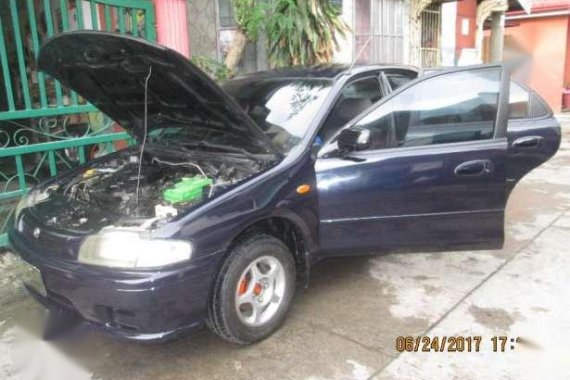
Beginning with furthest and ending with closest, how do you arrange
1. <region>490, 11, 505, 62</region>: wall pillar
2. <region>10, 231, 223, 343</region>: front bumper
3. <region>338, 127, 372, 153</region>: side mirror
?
<region>490, 11, 505, 62</region>: wall pillar < <region>338, 127, 372, 153</region>: side mirror < <region>10, 231, 223, 343</region>: front bumper

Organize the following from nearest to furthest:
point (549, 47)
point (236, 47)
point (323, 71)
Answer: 1. point (323, 71)
2. point (236, 47)
3. point (549, 47)

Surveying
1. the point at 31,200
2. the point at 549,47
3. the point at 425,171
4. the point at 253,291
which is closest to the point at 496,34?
the point at 549,47

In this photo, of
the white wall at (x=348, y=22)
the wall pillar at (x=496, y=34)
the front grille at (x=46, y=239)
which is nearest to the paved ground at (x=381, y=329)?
the front grille at (x=46, y=239)

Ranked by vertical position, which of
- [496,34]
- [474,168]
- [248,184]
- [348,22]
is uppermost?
[348,22]

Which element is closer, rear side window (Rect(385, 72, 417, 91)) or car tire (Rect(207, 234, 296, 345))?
car tire (Rect(207, 234, 296, 345))

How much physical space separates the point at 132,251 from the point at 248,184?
74cm

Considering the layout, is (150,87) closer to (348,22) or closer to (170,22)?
(170,22)

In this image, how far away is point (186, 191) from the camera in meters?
2.90

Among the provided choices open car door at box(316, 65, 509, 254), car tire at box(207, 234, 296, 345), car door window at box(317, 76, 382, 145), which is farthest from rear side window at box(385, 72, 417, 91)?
car tire at box(207, 234, 296, 345)

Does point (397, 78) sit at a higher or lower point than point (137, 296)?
higher

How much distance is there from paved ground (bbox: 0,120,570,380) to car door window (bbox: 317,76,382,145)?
1.21 metres

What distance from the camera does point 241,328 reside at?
2902mm

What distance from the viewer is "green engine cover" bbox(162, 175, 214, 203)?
2881 mm

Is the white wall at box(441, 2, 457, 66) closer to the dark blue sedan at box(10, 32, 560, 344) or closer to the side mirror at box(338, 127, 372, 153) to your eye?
the dark blue sedan at box(10, 32, 560, 344)
